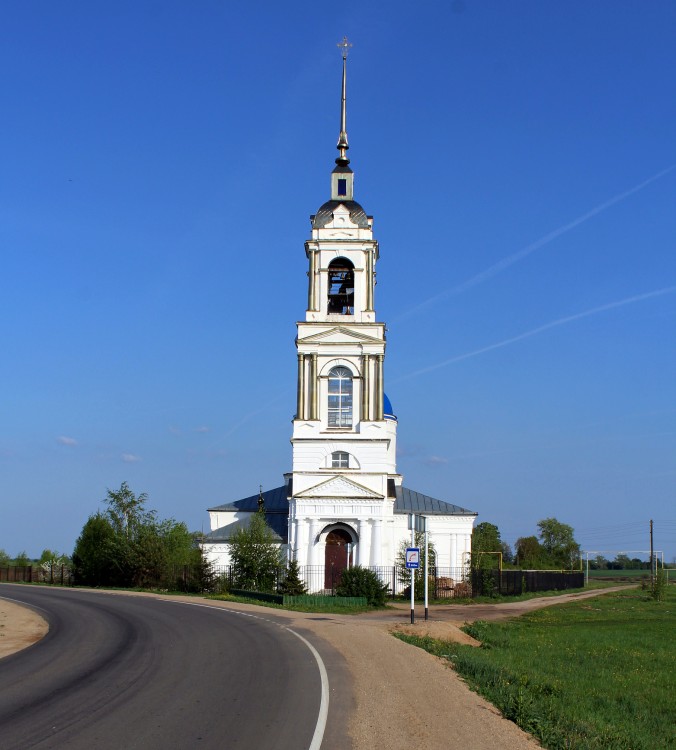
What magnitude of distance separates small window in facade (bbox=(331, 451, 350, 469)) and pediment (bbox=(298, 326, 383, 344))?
655 cm

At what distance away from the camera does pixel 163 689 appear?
14305 millimetres

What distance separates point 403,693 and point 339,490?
113 ft

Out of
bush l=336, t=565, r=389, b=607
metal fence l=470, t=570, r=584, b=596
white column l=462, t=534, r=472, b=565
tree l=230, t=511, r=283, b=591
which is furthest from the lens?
white column l=462, t=534, r=472, b=565

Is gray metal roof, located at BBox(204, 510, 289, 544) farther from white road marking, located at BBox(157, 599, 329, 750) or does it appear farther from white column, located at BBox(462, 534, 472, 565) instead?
white road marking, located at BBox(157, 599, 329, 750)

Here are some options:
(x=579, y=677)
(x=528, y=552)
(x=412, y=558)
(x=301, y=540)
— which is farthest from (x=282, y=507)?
(x=528, y=552)

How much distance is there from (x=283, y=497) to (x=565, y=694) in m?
42.7

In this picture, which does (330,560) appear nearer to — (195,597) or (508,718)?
→ (195,597)

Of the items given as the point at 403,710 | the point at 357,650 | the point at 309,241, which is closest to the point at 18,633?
the point at 357,650

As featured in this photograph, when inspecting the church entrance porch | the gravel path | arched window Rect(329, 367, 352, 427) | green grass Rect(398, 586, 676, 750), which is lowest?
green grass Rect(398, 586, 676, 750)

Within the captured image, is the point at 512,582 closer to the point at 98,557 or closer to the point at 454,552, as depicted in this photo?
the point at 454,552

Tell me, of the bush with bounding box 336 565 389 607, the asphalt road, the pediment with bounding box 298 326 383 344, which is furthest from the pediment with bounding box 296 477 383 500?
the asphalt road

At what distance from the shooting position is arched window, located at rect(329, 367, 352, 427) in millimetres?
50719

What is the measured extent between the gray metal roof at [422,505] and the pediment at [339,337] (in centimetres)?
1254

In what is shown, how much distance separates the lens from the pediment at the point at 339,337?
165 ft
